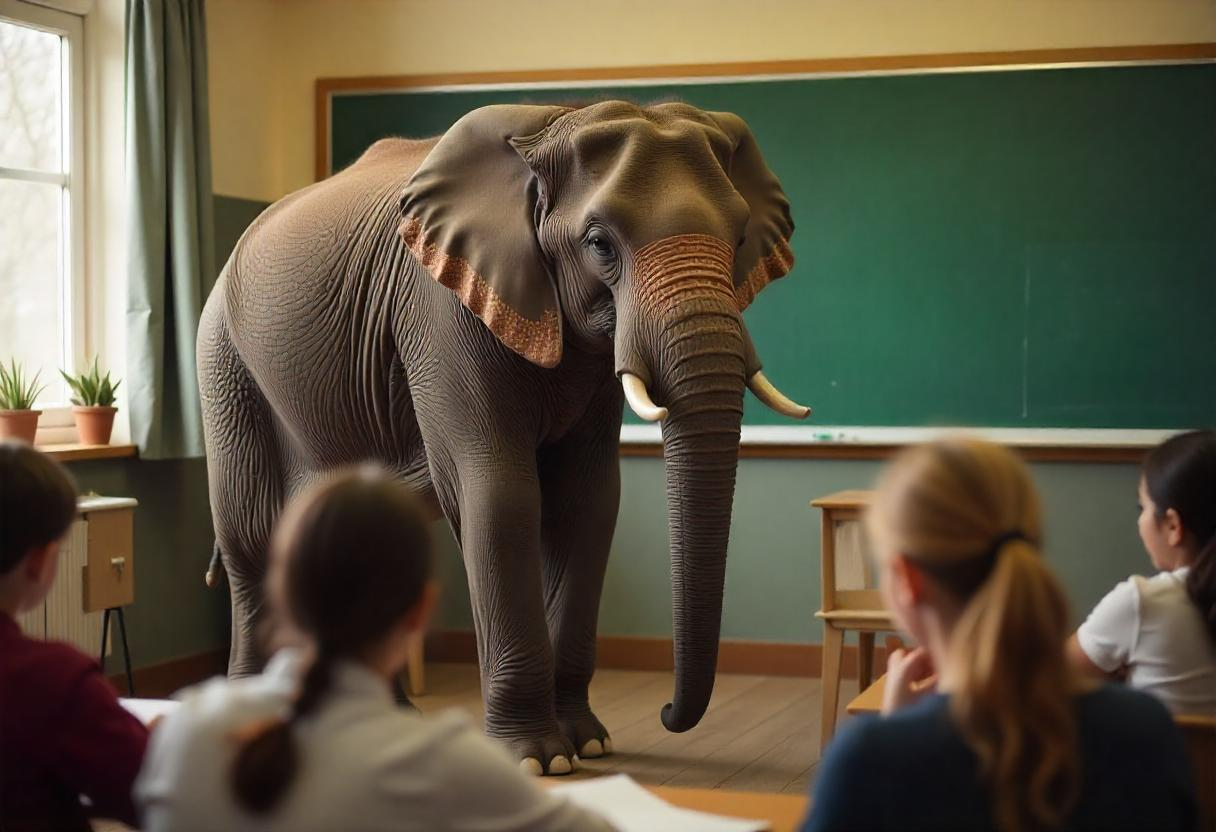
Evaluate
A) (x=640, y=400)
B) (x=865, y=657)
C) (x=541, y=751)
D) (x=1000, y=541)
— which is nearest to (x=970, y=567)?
(x=1000, y=541)

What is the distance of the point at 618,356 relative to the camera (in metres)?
3.14

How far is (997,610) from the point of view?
1290mm

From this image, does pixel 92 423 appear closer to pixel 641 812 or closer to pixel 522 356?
pixel 522 356

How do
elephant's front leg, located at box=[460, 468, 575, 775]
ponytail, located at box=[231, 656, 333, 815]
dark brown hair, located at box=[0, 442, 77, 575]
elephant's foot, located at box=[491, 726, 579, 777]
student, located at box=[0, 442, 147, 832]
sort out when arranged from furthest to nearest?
1. elephant's foot, located at box=[491, 726, 579, 777]
2. elephant's front leg, located at box=[460, 468, 575, 775]
3. dark brown hair, located at box=[0, 442, 77, 575]
4. student, located at box=[0, 442, 147, 832]
5. ponytail, located at box=[231, 656, 333, 815]

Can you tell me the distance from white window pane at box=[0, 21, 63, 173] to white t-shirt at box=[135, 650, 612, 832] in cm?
416

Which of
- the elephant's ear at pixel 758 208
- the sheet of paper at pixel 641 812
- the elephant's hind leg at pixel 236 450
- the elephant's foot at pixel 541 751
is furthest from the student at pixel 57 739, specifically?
the elephant's hind leg at pixel 236 450

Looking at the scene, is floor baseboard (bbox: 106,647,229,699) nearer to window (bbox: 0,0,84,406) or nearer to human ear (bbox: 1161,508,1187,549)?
window (bbox: 0,0,84,406)

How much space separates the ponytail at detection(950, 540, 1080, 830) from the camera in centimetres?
124

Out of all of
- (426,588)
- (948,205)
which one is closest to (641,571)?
(948,205)

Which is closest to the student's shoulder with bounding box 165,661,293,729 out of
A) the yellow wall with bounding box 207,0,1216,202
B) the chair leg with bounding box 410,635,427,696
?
the chair leg with bounding box 410,635,427,696

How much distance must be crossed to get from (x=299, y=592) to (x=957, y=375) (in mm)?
4420

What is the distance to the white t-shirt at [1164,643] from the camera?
2107 mm

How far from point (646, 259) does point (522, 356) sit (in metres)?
0.47

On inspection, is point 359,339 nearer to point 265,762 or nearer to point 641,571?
point 641,571
